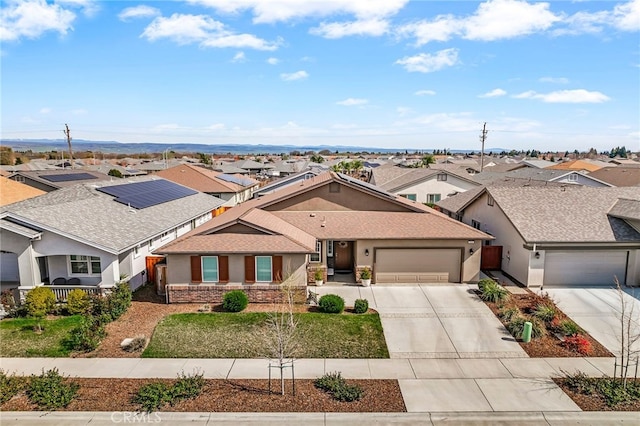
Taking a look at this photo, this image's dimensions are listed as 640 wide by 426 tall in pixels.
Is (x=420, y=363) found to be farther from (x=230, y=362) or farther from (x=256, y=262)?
(x=256, y=262)

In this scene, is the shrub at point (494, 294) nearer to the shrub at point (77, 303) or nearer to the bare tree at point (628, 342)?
the bare tree at point (628, 342)

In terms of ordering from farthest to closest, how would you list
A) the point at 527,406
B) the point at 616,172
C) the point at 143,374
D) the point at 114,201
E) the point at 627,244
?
the point at 616,172, the point at 114,201, the point at 627,244, the point at 143,374, the point at 527,406

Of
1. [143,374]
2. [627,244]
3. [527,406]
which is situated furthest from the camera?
[627,244]

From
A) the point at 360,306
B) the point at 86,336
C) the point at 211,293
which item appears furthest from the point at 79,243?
the point at 360,306

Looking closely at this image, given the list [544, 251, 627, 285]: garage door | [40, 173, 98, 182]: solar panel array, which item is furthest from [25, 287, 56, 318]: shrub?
[40, 173, 98, 182]: solar panel array

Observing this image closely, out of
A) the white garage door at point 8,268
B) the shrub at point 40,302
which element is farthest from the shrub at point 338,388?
the white garage door at point 8,268

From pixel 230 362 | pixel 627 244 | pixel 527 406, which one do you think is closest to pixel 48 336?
pixel 230 362
